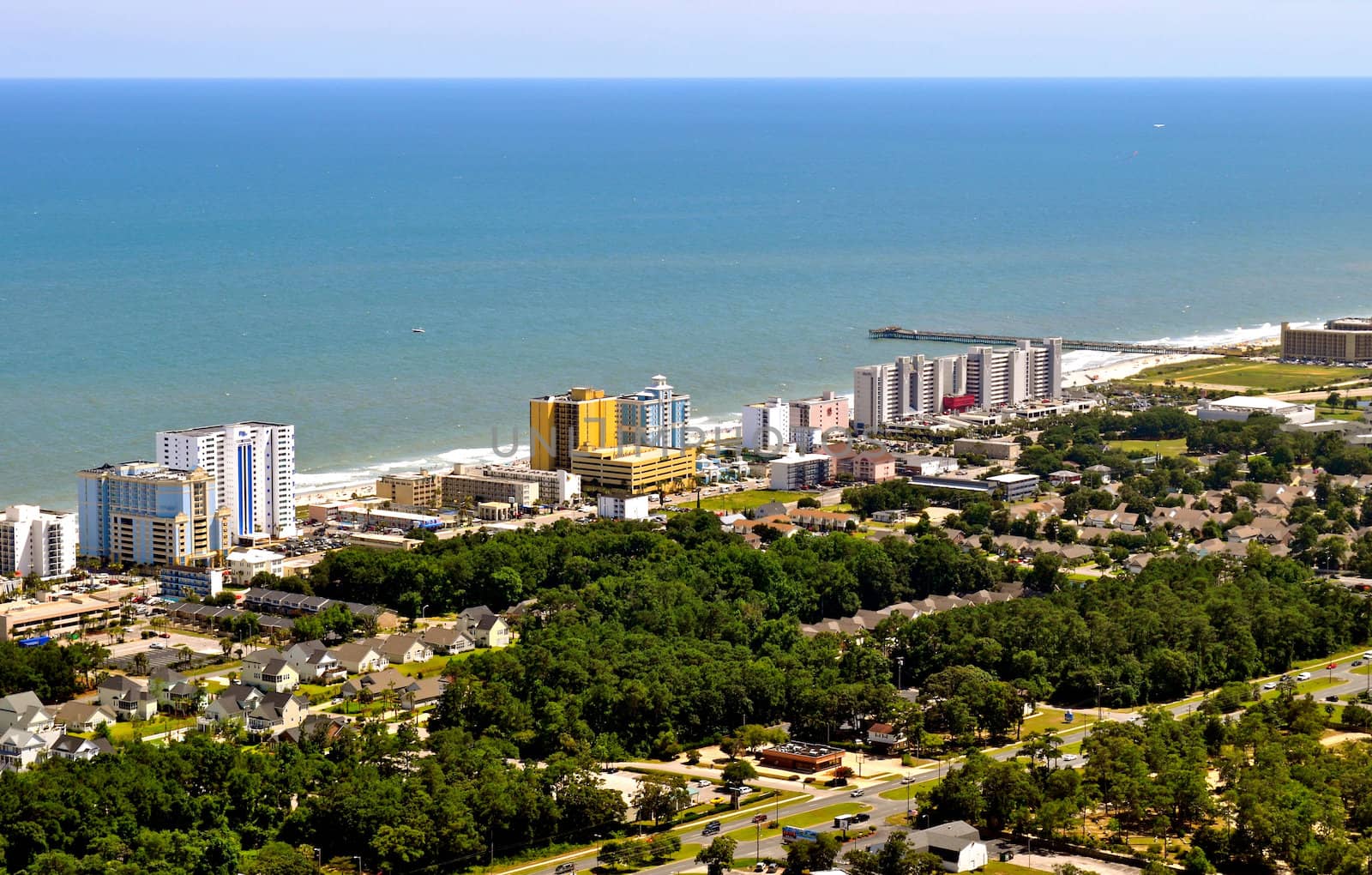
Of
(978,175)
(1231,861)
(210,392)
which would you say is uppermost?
(978,175)

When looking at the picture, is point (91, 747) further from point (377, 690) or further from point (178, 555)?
point (178, 555)

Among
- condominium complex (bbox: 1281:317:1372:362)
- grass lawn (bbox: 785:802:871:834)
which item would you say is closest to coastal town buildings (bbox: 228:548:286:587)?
grass lawn (bbox: 785:802:871:834)

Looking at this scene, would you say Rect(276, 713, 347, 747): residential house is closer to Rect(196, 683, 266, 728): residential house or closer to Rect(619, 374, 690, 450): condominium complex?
Rect(196, 683, 266, 728): residential house

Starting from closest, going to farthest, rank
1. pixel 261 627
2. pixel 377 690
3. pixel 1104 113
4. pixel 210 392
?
pixel 377 690 < pixel 261 627 < pixel 210 392 < pixel 1104 113

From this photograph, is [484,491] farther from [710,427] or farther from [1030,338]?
[1030,338]

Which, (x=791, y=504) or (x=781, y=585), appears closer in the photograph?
(x=781, y=585)

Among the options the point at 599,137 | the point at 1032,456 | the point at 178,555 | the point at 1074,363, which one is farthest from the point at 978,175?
the point at 178,555

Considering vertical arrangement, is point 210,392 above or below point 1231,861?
above

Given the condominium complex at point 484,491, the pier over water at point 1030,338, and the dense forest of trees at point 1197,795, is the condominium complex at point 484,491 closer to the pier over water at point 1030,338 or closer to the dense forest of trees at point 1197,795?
the dense forest of trees at point 1197,795
